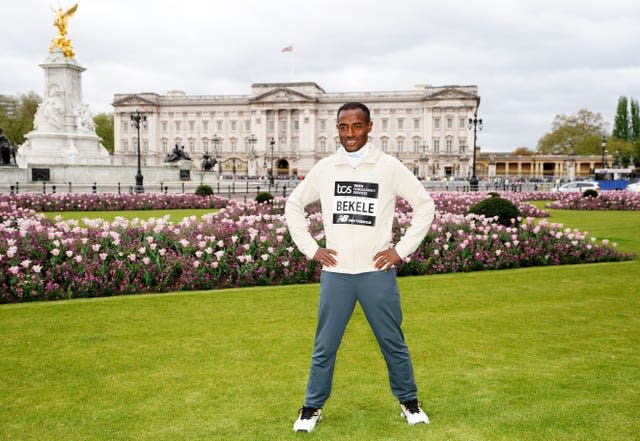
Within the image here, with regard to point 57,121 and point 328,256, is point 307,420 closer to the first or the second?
point 328,256

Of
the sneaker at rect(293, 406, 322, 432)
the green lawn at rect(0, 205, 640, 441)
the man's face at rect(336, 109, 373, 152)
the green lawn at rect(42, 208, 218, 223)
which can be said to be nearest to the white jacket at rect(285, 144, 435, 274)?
the man's face at rect(336, 109, 373, 152)

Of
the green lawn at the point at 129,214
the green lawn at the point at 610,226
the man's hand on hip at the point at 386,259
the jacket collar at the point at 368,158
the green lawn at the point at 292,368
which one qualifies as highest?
the jacket collar at the point at 368,158

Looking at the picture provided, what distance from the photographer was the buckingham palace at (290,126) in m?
91.6

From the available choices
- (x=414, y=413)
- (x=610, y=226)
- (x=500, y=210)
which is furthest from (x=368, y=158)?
(x=610, y=226)

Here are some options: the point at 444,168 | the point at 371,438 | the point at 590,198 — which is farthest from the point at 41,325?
the point at 444,168

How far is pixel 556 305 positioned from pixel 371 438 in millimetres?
4418

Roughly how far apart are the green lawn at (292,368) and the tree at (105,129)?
111 meters

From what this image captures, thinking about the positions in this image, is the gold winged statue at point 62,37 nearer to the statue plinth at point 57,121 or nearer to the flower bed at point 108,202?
the statue plinth at point 57,121

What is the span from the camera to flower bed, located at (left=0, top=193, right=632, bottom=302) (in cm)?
805

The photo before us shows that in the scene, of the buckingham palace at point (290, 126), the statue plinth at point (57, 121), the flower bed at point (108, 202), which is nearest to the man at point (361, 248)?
the flower bed at point (108, 202)

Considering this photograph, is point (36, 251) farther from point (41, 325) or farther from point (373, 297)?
point (373, 297)

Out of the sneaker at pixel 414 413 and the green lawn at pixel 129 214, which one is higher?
the green lawn at pixel 129 214

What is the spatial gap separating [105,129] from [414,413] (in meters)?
117

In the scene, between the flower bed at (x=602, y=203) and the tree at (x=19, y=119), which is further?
the tree at (x=19, y=119)
